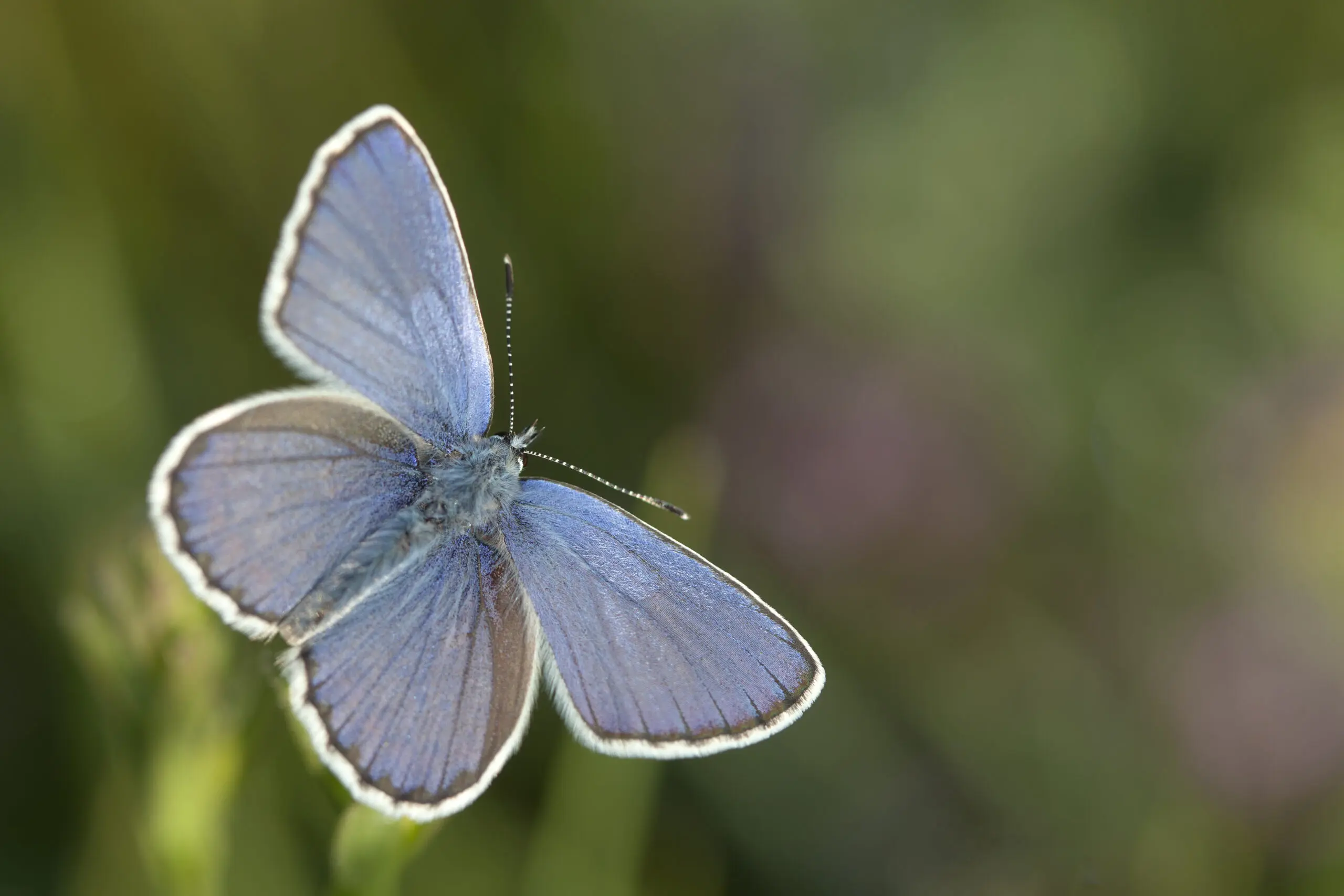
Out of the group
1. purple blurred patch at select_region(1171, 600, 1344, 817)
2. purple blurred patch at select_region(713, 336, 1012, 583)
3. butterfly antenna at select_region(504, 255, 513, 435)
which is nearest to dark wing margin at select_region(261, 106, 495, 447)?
butterfly antenna at select_region(504, 255, 513, 435)

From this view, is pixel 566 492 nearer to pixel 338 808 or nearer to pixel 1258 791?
pixel 338 808

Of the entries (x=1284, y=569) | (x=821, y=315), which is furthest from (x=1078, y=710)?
(x=821, y=315)

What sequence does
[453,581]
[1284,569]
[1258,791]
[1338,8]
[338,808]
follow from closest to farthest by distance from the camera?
[338,808] → [453,581] → [1258,791] → [1284,569] → [1338,8]

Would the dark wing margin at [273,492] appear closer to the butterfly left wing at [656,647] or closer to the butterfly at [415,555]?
the butterfly at [415,555]

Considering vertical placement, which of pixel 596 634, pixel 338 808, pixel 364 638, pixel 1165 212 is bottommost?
pixel 338 808

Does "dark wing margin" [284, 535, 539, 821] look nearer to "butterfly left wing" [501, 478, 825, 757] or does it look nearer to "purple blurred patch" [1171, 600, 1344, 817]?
"butterfly left wing" [501, 478, 825, 757]

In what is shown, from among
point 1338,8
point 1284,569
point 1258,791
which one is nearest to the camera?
point 1258,791

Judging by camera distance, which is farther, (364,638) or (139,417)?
(139,417)
